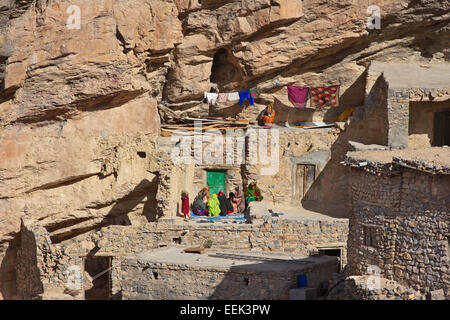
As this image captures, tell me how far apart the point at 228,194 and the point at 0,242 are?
8015 mm

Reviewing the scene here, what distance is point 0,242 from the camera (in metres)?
26.1

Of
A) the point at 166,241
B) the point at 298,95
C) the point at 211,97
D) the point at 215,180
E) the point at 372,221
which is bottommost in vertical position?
the point at 166,241

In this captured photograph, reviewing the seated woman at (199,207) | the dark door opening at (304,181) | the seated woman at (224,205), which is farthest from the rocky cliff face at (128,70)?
the dark door opening at (304,181)

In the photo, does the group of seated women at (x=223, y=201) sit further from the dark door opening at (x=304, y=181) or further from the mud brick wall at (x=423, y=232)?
the mud brick wall at (x=423, y=232)

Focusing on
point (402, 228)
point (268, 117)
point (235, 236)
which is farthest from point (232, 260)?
point (268, 117)

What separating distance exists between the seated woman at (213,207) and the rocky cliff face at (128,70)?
2060 mm

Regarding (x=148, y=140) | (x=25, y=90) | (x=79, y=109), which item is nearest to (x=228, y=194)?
(x=148, y=140)

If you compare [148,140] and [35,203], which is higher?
[148,140]

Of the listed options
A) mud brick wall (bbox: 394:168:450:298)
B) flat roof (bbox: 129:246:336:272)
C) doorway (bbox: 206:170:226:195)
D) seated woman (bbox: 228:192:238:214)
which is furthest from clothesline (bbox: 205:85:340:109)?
mud brick wall (bbox: 394:168:450:298)

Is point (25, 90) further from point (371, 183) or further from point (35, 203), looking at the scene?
point (371, 183)

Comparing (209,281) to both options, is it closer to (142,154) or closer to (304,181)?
(142,154)

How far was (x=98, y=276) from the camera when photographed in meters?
24.8

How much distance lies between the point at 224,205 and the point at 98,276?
4.78 metres

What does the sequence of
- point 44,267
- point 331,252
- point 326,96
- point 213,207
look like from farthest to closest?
point 326,96 < point 213,207 < point 331,252 < point 44,267
